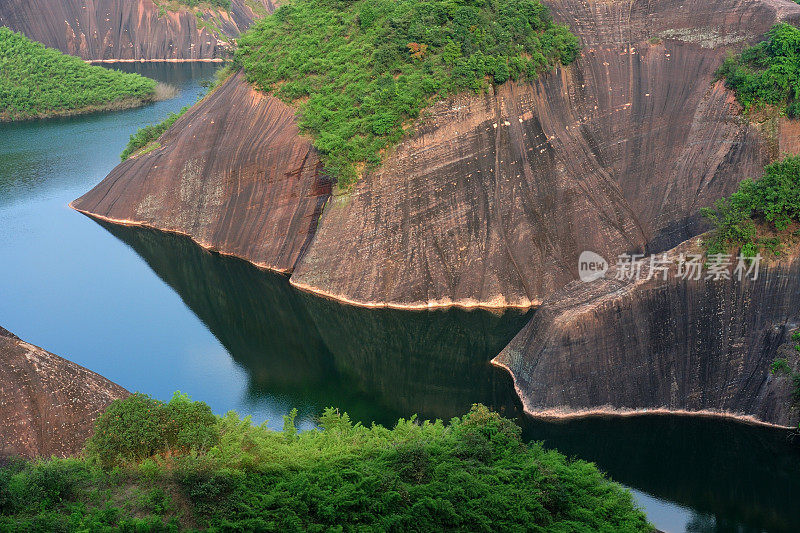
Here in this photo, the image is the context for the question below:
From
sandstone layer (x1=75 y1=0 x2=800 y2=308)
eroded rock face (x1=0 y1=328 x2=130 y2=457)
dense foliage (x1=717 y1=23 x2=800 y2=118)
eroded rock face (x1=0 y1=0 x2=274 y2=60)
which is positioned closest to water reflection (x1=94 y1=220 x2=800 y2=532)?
sandstone layer (x1=75 y1=0 x2=800 y2=308)

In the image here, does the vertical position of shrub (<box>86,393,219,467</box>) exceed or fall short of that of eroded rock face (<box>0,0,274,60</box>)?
it falls short

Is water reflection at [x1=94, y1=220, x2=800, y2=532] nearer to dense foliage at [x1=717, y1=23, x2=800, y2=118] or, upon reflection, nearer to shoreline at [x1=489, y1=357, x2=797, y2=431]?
shoreline at [x1=489, y1=357, x2=797, y2=431]

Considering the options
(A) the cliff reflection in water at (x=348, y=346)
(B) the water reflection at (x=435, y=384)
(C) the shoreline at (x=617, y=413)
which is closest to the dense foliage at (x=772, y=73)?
(A) the cliff reflection in water at (x=348, y=346)

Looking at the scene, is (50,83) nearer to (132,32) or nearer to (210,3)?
(132,32)

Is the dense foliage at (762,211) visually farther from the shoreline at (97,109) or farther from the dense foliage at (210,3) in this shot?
the dense foliage at (210,3)

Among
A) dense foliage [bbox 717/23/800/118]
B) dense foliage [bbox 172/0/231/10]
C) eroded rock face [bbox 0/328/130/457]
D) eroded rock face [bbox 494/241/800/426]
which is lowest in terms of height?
eroded rock face [bbox 0/328/130/457]

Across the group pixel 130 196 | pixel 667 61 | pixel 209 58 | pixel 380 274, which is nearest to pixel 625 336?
pixel 380 274

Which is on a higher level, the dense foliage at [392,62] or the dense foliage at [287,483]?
the dense foliage at [392,62]
